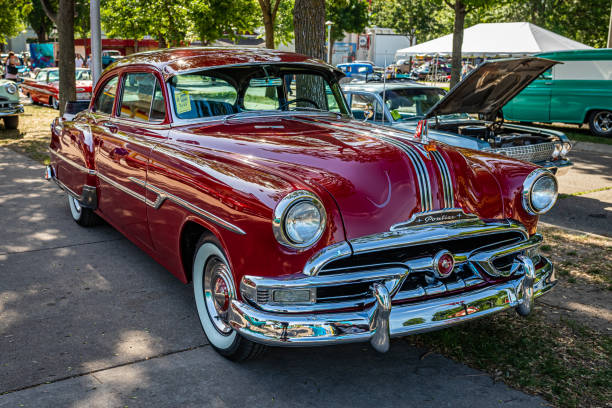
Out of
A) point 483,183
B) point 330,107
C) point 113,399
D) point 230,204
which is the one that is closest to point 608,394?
point 483,183

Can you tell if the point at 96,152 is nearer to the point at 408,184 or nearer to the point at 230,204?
the point at 230,204

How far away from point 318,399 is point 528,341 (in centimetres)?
147

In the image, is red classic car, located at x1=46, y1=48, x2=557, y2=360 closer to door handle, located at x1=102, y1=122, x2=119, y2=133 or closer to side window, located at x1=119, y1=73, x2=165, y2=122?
side window, located at x1=119, y1=73, x2=165, y2=122

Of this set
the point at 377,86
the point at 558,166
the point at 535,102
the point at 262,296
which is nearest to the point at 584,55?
the point at 535,102

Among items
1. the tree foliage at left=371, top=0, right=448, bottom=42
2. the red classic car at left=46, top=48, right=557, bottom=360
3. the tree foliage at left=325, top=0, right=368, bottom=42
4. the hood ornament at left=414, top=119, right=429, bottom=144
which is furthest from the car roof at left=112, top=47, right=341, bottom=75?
the tree foliage at left=371, top=0, right=448, bottom=42

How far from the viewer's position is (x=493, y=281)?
3.29 metres

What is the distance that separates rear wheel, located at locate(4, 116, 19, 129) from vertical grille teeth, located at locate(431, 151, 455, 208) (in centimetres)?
1287

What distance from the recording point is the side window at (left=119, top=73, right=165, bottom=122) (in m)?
4.50

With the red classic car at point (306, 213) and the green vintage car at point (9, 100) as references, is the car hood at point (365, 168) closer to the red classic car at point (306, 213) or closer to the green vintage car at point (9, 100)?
the red classic car at point (306, 213)

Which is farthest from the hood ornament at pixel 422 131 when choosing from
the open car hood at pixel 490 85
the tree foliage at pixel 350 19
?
the tree foliage at pixel 350 19

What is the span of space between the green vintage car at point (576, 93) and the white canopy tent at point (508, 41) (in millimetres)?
3398

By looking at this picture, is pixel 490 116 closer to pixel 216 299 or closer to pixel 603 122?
pixel 216 299

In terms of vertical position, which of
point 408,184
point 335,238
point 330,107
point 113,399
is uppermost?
point 330,107

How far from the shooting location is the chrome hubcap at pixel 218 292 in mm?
3320
